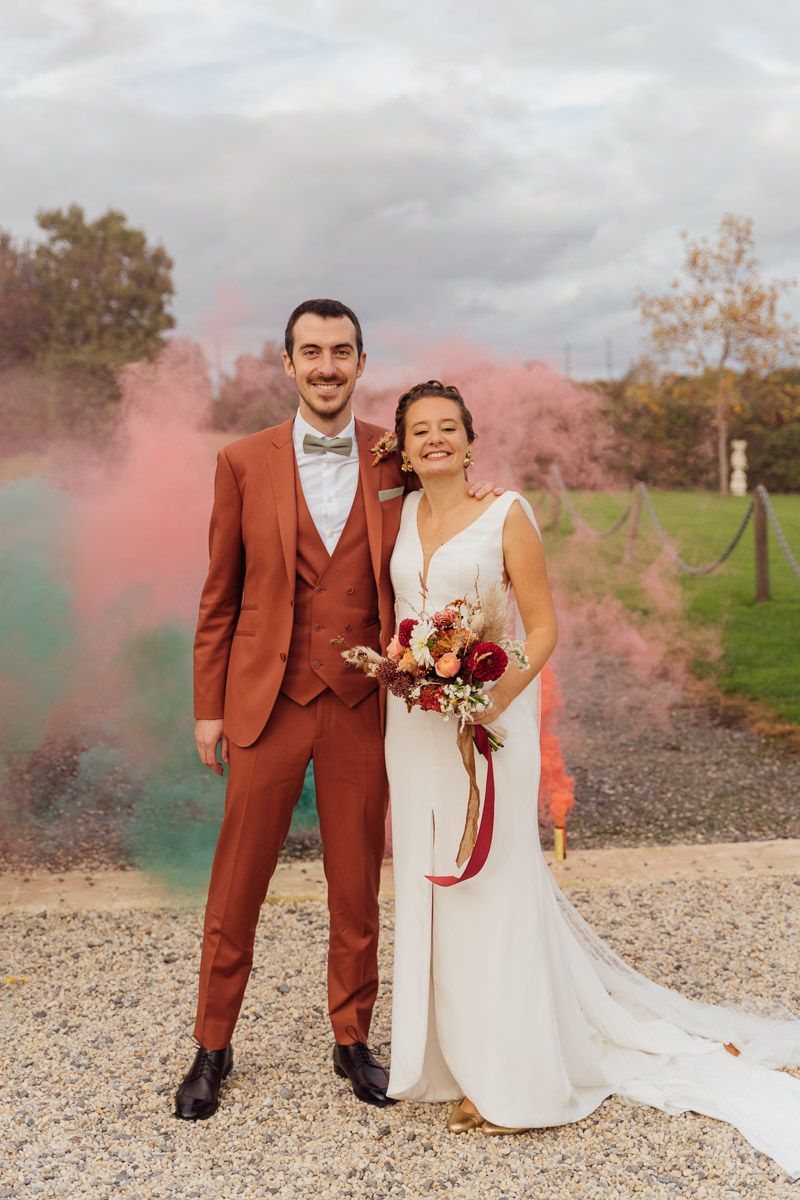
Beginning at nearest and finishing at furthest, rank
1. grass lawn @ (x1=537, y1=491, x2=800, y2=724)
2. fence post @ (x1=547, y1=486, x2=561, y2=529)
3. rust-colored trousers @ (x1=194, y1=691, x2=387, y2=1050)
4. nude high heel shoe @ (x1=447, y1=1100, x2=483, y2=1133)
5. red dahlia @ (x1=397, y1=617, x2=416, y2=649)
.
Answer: red dahlia @ (x1=397, y1=617, x2=416, y2=649), nude high heel shoe @ (x1=447, y1=1100, x2=483, y2=1133), rust-colored trousers @ (x1=194, y1=691, x2=387, y2=1050), fence post @ (x1=547, y1=486, x2=561, y2=529), grass lawn @ (x1=537, y1=491, x2=800, y2=724)

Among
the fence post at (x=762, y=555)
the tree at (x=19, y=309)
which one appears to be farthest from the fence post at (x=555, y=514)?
the tree at (x=19, y=309)

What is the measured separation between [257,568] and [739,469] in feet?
41.4

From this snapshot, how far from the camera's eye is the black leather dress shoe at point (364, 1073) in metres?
3.24

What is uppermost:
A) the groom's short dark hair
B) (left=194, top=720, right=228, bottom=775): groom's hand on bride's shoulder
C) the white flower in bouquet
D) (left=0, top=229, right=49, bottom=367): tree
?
(left=0, top=229, right=49, bottom=367): tree

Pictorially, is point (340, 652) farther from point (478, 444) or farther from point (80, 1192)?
point (478, 444)

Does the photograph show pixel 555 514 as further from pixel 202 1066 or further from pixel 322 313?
pixel 202 1066

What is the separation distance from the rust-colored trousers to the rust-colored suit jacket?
114 millimetres

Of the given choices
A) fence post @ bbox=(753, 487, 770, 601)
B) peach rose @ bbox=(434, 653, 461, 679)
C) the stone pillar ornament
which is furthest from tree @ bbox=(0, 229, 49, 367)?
peach rose @ bbox=(434, 653, 461, 679)

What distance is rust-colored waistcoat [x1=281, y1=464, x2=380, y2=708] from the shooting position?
10.2 ft

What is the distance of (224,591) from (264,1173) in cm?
156

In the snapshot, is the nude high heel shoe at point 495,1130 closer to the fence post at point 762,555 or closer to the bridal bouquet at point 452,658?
the bridal bouquet at point 452,658

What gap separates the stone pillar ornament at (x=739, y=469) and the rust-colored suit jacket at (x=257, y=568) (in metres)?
12.1

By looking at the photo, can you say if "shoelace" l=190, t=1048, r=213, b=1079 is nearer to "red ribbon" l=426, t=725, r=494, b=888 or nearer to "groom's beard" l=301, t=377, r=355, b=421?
"red ribbon" l=426, t=725, r=494, b=888

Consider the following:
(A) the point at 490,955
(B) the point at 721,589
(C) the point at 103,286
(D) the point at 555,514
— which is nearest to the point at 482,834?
(A) the point at 490,955
